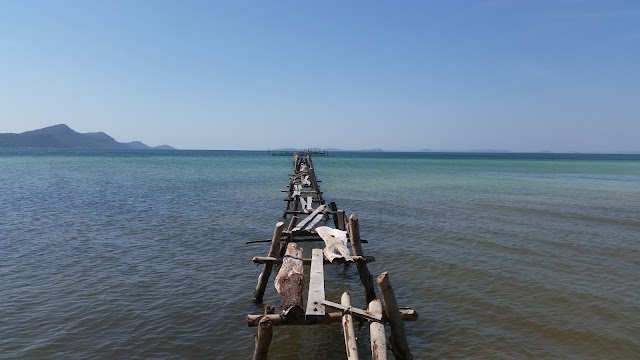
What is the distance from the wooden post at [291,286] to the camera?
664 centimetres

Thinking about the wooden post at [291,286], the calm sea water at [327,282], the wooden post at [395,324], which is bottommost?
the calm sea water at [327,282]

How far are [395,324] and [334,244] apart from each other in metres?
3.47

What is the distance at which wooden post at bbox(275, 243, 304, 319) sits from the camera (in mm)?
6639

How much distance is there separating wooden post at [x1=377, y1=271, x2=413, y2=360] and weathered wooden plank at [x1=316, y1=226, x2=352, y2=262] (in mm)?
2357

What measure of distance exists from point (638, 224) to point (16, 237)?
98.1 feet

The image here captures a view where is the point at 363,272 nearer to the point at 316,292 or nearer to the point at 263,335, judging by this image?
the point at 316,292

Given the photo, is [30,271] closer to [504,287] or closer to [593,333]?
[504,287]

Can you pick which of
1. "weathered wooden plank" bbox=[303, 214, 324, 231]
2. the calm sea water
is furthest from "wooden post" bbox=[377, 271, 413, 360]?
"weathered wooden plank" bbox=[303, 214, 324, 231]

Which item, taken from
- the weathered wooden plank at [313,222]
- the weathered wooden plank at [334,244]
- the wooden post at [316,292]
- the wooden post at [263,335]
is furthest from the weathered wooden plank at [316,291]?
the weathered wooden plank at [313,222]

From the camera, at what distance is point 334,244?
1039cm

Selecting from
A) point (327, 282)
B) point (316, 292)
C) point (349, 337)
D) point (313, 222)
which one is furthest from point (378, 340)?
point (313, 222)

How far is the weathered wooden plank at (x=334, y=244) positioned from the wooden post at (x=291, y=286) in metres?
1.18

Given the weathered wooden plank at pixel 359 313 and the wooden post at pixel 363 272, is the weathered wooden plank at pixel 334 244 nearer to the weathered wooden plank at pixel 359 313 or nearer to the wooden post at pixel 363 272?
the wooden post at pixel 363 272

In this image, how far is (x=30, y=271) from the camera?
41.0 feet
